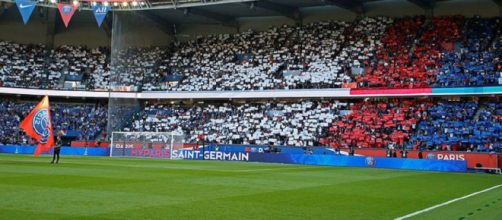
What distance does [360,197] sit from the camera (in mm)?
14312

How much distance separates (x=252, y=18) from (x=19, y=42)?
2683 centimetres

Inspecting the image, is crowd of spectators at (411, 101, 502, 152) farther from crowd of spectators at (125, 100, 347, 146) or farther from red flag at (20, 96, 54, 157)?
red flag at (20, 96, 54, 157)

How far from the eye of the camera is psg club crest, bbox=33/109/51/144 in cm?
2897

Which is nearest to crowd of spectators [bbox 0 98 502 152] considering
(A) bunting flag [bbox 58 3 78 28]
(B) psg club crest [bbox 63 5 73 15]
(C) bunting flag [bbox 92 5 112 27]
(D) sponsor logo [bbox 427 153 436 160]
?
(D) sponsor logo [bbox 427 153 436 160]

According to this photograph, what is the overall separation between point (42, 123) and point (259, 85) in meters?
23.8

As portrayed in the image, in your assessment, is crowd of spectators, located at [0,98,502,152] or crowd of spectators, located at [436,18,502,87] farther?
crowd of spectators, located at [436,18,502,87]

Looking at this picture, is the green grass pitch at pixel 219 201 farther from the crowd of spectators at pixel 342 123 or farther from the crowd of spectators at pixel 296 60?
the crowd of spectators at pixel 296 60

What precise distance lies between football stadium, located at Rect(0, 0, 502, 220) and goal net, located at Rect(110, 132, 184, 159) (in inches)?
4.6

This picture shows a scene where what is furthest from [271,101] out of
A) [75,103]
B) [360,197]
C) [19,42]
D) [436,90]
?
[360,197]

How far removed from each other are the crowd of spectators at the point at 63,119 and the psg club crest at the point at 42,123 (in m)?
21.9

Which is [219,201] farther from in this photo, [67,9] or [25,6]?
[25,6]

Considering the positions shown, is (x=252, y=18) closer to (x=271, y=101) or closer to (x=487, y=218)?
(x=271, y=101)

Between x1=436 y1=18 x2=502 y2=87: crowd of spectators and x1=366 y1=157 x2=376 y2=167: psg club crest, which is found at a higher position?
x1=436 y1=18 x2=502 y2=87: crowd of spectators

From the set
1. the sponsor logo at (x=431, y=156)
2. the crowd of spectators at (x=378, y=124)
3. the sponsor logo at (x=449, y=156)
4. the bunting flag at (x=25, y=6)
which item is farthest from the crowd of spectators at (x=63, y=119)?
the sponsor logo at (x=449, y=156)
